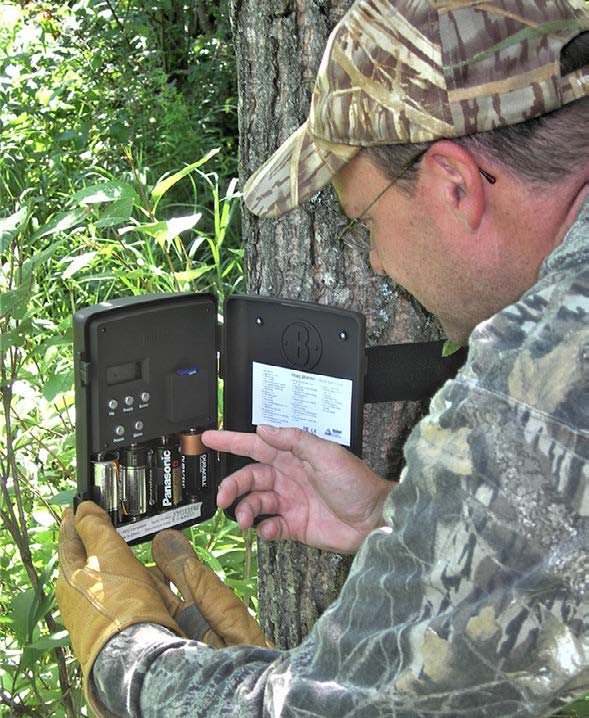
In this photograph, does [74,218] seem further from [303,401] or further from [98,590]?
[98,590]

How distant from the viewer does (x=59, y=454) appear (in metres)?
2.85

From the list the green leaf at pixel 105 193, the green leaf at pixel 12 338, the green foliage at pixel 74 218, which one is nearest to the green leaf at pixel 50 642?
the green foliage at pixel 74 218

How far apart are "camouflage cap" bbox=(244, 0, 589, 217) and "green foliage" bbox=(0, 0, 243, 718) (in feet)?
2.60

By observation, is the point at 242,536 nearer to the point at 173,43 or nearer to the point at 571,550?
the point at 571,550

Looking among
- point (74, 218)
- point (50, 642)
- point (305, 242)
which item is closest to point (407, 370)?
point (305, 242)

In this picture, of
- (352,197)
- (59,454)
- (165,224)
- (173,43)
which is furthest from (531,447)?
(173,43)

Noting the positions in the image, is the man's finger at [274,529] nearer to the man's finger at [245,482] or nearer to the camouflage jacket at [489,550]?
the man's finger at [245,482]

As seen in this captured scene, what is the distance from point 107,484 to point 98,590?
0.93 ft

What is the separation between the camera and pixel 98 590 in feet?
5.58

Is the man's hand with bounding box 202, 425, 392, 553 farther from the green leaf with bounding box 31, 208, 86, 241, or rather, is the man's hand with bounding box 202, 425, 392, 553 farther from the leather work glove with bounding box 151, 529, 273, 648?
the green leaf with bounding box 31, 208, 86, 241

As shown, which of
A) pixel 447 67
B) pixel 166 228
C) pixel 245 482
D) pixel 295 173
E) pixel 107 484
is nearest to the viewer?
pixel 447 67

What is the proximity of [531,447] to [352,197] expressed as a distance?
1.84ft

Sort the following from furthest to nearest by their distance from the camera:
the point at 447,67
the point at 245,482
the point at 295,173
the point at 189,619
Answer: the point at 245,482
the point at 189,619
the point at 295,173
the point at 447,67

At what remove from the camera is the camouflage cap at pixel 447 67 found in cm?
138
